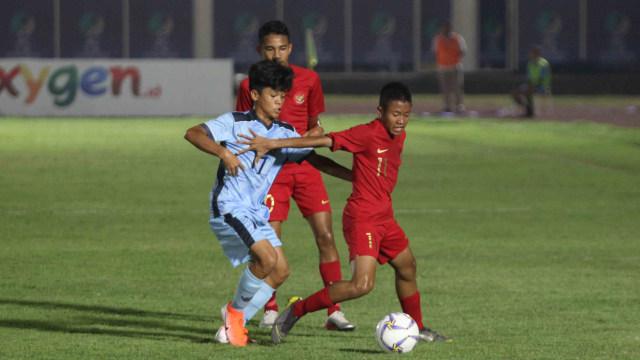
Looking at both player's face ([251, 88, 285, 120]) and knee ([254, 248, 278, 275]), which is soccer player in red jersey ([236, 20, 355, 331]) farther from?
knee ([254, 248, 278, 275])

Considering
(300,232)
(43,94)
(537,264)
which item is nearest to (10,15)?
(43,94)

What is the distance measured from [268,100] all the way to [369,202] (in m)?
0.86

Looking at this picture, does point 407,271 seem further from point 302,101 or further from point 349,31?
point 349,31

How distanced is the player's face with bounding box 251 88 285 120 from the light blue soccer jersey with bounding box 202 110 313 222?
7 cm

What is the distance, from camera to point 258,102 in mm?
6570

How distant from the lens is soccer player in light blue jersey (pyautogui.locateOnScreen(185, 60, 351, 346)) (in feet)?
21.1

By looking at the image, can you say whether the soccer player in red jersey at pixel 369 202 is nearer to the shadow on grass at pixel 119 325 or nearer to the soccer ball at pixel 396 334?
the soccer ball at pixel 396 334

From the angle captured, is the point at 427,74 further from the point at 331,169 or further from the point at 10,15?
the point at 331,169

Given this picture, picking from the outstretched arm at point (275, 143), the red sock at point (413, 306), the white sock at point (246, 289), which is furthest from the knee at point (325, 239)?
the outstretched arm at point (275, 143)

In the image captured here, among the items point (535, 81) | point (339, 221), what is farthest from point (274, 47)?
point (535, 81)

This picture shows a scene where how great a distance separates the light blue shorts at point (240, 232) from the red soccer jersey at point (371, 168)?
569 millimetres

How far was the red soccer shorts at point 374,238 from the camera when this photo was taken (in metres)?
6.71

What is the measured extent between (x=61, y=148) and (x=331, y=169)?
576 inches

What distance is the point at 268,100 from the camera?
654 cm
